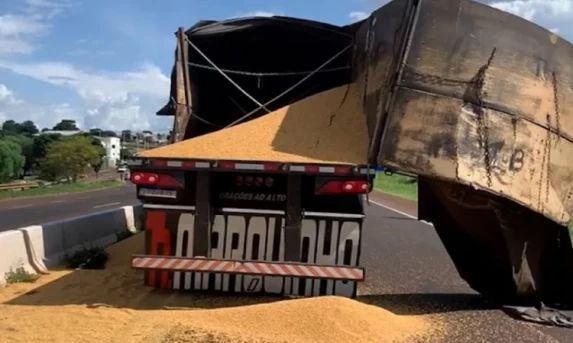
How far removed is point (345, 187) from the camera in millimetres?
7605

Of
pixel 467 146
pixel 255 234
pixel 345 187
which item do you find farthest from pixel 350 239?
pixel 467 146

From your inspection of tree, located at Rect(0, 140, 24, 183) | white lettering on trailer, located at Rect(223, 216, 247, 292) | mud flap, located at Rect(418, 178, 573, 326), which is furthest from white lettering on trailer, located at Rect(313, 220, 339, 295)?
tree, located at Rect(0, 140, 24, 183)

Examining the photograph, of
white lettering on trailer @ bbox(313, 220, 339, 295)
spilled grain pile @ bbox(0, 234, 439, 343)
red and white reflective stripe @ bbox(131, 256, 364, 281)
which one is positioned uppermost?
white lettering on trailer @ bbox(313, 220, 339, 295)

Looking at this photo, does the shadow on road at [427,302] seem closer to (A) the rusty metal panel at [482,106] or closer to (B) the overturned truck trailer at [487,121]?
(B) the overturned truck trailer at [487,121]

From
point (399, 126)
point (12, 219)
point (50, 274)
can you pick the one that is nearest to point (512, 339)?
point (399, 126)

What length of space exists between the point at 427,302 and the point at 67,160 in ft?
349

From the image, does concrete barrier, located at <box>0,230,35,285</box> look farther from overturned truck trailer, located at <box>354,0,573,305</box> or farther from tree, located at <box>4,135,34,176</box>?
tree, located at <box>4,135,34,176</box>

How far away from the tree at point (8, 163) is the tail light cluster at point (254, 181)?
90.3m

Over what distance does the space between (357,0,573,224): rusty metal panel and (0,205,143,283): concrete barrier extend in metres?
4.88

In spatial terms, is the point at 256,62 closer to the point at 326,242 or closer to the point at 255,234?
the point at 255,234

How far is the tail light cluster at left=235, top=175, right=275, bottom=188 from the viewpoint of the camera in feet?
26.3

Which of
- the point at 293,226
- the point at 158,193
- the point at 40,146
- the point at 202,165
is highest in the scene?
the point at 202,165

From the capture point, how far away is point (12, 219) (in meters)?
22.0

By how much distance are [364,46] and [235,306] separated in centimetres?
352
